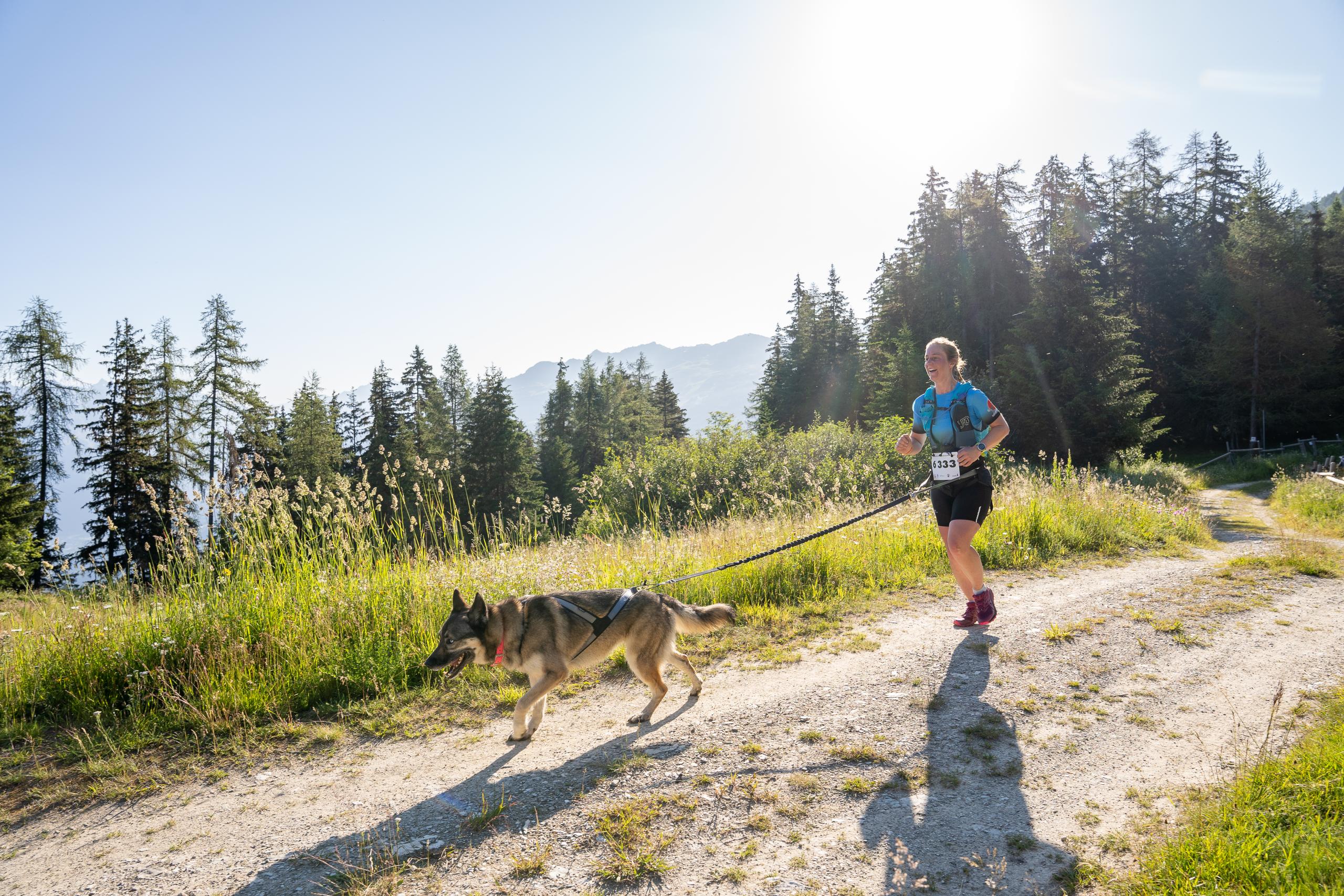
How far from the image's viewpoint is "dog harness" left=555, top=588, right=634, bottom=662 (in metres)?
4.77

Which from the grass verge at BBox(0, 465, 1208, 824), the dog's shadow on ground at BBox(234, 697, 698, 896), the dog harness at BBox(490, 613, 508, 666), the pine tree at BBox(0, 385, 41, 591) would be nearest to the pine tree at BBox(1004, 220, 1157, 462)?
the grass verge at BBox(0, 465, 1208, 824)

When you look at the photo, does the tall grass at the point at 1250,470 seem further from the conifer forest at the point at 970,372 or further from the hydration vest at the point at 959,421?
the hydration vest at the point at 959,421

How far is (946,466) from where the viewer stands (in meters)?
6.04

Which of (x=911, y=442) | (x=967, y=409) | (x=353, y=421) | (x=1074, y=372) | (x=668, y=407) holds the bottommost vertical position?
(x=911, y=442)

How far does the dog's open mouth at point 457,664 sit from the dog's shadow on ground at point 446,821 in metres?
0.65

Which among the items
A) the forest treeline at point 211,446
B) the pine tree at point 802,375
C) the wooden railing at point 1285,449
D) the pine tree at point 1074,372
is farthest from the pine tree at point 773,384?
the wooden railing at point 1285,449

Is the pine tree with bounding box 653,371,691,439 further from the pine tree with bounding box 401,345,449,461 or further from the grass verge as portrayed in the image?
the grass verge

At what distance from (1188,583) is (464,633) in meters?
8.83

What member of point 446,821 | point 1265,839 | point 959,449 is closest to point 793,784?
point 446,821

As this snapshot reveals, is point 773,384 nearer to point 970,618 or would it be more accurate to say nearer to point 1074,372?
point 1074,372

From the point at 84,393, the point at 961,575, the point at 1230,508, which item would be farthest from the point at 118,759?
the point at 84,393

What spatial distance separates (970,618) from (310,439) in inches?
1727

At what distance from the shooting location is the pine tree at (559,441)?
53.5m

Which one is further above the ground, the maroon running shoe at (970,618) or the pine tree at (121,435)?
the pine tree at (121,435)
